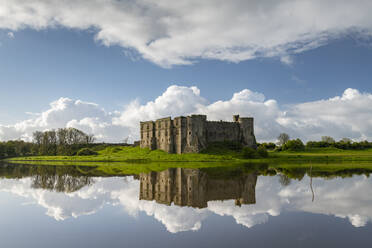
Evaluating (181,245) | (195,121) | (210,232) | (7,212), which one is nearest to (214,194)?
(210,232)

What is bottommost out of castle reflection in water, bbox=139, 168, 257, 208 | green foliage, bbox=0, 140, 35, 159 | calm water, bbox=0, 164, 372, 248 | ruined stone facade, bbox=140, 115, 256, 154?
calm water, bbox=0, 164, 372, 248

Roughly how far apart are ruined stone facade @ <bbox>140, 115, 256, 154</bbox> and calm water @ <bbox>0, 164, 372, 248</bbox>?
176 ft

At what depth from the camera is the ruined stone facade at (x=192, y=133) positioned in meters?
78.3

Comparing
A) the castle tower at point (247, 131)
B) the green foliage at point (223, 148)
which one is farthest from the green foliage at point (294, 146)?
the green foliage at point (223, 148)

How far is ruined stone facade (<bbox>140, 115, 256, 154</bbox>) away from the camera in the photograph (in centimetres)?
7831

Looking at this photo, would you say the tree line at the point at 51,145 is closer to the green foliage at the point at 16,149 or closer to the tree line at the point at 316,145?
the green foliage at the point at 16,149

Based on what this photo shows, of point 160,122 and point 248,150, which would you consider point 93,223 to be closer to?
point 248,150

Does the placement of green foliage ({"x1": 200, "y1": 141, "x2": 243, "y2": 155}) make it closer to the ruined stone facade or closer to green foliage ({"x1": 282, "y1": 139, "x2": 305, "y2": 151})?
the ruined stone facade

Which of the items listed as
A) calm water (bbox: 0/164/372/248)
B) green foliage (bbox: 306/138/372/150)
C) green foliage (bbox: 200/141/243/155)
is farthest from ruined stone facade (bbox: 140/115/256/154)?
calm water (bbox: 0/164/372/248)

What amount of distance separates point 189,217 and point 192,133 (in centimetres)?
6254

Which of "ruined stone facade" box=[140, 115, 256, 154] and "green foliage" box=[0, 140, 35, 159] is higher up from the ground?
"ruined stone facade" box=[140, 115, 256, 154]

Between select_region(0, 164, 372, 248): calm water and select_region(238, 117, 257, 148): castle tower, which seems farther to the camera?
select_region(238, 117, 257, 148): castle tower

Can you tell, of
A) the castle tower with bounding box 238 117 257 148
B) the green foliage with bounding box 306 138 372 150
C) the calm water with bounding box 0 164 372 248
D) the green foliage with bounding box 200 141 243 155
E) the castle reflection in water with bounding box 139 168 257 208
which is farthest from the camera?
the green foliage with bounding box 306 138 372 150

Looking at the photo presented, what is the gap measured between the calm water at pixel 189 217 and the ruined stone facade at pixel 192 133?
176ft
